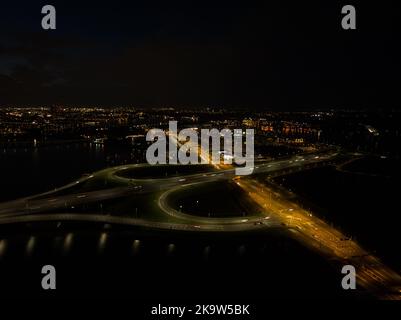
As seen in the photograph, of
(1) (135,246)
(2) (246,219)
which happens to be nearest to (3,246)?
(1) (135,246)

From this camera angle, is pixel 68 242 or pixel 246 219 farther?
pixel 246 219

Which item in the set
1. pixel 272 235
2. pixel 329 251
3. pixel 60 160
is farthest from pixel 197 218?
pixel 60 160

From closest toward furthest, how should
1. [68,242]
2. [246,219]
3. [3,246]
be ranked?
1. [3,246]
2. [68,242]
3. [246,219]

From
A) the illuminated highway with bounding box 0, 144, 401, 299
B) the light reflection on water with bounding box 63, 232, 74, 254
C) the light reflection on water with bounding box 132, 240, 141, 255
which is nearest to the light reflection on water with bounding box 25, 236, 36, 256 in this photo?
the light reflection on water with bounding box 63, 232, 74, 254

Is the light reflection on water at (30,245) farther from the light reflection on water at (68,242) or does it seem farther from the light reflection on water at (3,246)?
the light reflection on water at (68,242)

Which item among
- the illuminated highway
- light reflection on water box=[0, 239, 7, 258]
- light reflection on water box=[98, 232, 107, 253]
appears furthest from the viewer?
light reflection on water box=[98, 232, 107, 253]

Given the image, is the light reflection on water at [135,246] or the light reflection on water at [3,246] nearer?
the light reflection on water at [3,246]

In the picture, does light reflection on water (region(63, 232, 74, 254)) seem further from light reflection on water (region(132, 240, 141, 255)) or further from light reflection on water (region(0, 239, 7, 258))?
light reflection on water (region(132, 240, 141, 255))

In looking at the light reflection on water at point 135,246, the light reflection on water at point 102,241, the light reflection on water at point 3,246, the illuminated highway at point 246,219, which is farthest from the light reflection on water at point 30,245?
the light reflection on water at point 135,246

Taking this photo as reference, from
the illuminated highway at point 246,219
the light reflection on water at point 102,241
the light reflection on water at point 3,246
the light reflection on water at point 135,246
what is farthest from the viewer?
the light reflection on water at point 102,241

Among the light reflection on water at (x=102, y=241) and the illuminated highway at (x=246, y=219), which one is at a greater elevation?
the illuminated highway at (x=246, y=219)

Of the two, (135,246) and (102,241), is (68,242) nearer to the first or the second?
(102,241)

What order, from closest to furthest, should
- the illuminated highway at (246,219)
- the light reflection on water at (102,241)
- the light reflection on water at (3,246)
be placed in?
the illuminated highway at (246,219) < the light reflection on water at (3,246) < the light reflection on water at (102,241)

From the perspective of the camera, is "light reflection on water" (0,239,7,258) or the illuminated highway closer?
the illuminated highway
